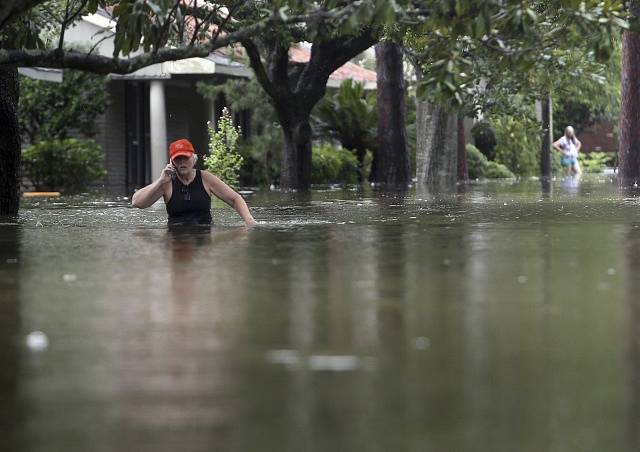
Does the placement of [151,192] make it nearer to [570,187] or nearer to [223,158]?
[223,158]

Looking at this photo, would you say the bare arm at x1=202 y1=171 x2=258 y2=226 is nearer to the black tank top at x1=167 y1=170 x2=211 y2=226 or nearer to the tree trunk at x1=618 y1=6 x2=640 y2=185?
the black tank top at x1=167 y1=170 x2=211 y2=226

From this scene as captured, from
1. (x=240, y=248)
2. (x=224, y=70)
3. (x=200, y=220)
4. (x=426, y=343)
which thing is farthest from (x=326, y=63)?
(x=426, y=343)

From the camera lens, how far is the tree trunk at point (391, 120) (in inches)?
1603

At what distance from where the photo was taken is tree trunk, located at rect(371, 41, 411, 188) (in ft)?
134

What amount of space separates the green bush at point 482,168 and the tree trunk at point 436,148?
54.6ft

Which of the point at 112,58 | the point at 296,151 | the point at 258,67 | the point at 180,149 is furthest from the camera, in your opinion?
the point at 296,151

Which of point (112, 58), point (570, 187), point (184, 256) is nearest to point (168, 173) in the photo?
point (112, 58)

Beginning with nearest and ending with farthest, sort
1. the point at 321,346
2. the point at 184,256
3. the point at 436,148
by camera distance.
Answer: the point at 321,346, the point at 184,256, the point at 436,148

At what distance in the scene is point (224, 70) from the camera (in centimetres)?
3944

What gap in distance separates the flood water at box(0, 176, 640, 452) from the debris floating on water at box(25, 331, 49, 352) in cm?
3

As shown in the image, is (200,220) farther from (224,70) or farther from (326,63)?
(224,70)

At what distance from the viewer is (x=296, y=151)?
36.2 metres

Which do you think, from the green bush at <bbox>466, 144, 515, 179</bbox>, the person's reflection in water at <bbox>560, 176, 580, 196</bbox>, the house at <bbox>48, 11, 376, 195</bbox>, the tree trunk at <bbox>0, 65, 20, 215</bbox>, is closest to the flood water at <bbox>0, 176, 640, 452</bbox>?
the tree trunk at <bbox>0, 65, 20, 215</bbox>

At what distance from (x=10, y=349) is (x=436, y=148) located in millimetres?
31418
